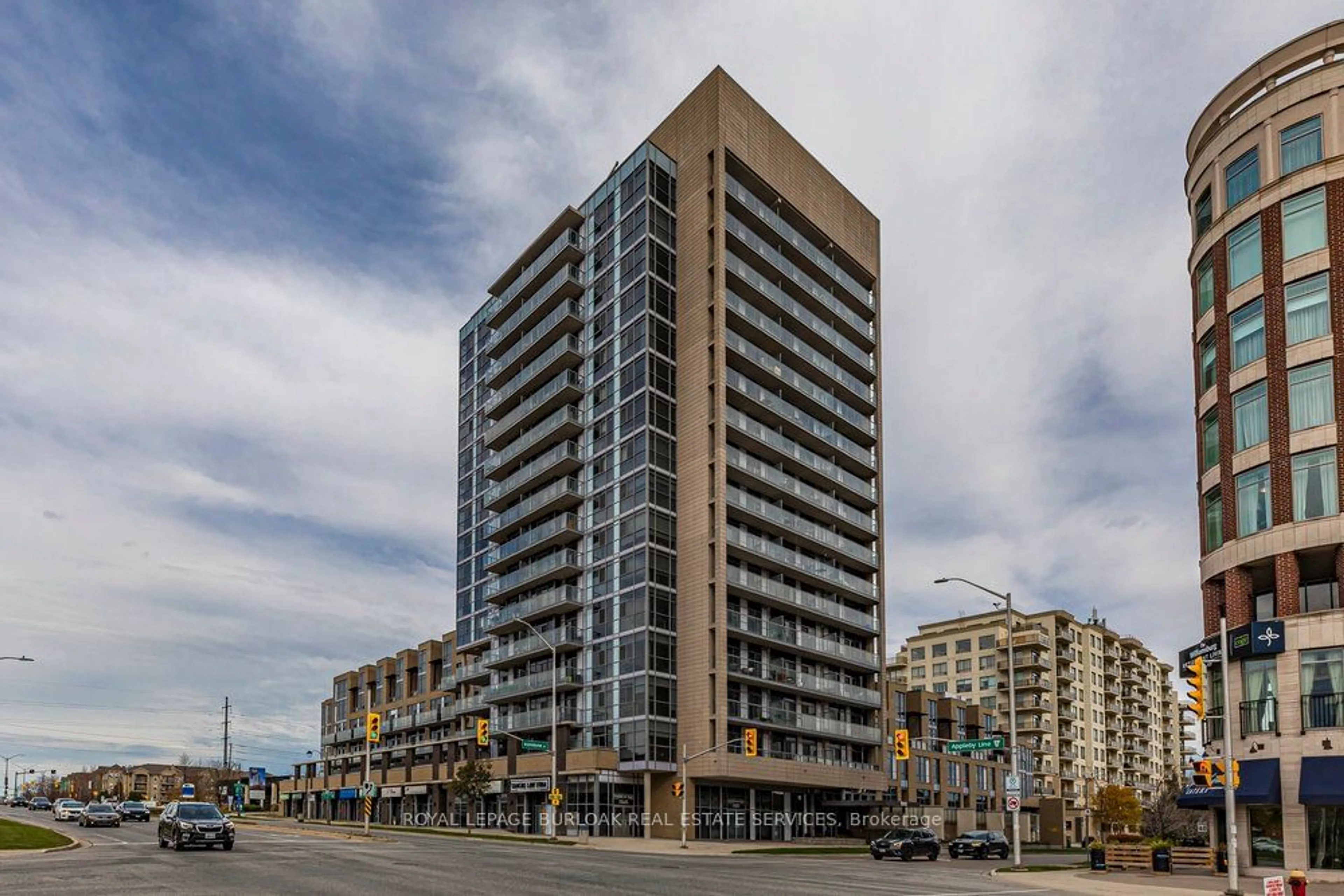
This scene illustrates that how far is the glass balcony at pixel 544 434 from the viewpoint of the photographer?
8419 cm

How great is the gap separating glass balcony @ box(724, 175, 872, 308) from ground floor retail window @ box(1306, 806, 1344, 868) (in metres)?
54.8

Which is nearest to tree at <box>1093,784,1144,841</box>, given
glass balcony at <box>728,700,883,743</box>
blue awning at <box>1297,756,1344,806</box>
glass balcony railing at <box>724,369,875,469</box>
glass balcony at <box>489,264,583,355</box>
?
glass balcony at <box>728,700,883,743</box>

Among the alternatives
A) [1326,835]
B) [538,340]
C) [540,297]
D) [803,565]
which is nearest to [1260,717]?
[1326,835]

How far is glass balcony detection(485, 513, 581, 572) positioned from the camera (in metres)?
82.8

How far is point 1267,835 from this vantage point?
4044 centimetres

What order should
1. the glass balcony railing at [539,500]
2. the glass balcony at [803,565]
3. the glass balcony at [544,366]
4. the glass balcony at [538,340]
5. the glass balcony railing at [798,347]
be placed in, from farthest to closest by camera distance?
the glass balcony at [538,340] < the glass balcony at [544,366] < the glass balcony railing at [539,500] < the glass balcony railing at [798,347] < the glass balcony at [803,565]

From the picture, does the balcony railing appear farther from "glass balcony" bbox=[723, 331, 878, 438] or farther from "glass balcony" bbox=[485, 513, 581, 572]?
"glass balcony" bbox=[485, 513, 581, 572]

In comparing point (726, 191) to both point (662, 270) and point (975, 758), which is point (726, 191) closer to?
point (662, 270)

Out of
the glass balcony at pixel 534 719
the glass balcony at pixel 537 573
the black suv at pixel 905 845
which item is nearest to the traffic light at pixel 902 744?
the black suv at pixel 905 845

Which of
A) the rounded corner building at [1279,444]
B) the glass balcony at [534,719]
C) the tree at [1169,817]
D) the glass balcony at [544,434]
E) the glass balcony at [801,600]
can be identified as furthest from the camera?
the tree at [1169,817]

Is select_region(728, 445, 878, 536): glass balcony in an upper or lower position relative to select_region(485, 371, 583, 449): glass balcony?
lower

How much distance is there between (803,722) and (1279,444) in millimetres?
42893

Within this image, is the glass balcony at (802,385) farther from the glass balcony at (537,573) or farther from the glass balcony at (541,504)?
the glass balcony at (537,573)

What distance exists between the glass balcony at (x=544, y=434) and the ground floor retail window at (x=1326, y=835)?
55626mm
